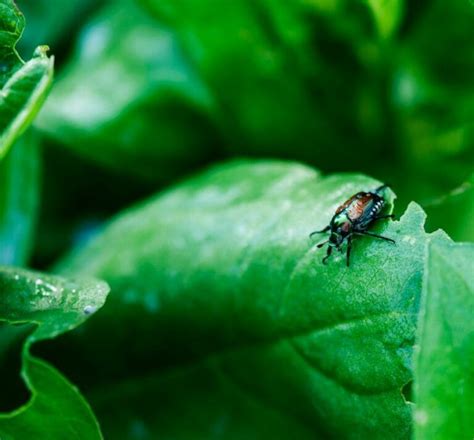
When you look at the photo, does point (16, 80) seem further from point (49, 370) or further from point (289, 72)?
point (289, 72)

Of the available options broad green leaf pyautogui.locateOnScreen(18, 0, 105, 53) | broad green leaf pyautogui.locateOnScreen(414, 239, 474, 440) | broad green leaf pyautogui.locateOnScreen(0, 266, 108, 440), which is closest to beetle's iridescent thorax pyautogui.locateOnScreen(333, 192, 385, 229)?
broad green leaf pyautogui.locateOnScreen(414, 239, 474, 440)

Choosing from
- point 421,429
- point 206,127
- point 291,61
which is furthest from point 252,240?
point 206,127

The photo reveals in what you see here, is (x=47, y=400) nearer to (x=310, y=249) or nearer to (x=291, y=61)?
(x=310, y=249)

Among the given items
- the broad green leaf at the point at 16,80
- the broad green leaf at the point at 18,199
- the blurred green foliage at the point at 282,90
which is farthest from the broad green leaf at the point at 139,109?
the broad green leaf at the point at 16,80

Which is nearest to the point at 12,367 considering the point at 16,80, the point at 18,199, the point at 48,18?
the point at 18,199

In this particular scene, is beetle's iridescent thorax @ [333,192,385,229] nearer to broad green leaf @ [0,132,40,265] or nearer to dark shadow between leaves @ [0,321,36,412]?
dark shadow between leaves @ [0,321,36,412]

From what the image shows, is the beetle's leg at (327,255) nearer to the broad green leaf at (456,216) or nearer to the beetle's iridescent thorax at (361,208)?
the beetle's iridescent thorax at (361,208)

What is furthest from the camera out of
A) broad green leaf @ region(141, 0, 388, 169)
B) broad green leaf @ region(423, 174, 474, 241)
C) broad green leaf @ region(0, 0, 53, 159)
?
broad green leaf @ region(141, 0, 388, 169)
